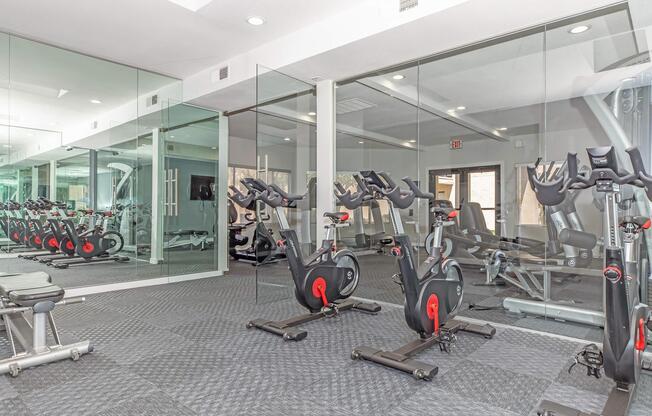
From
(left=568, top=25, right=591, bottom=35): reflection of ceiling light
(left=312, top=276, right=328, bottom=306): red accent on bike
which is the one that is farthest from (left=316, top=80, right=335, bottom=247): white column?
(left=568, top=25, right=591, bottom=35): reflection of ceiling light

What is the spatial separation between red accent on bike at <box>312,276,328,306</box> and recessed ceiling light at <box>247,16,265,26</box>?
102 inches

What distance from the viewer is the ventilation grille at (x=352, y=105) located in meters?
4.83

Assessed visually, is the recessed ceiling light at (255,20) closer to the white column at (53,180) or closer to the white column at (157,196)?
the white column at (157,196)

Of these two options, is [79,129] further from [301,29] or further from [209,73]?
[301,29]

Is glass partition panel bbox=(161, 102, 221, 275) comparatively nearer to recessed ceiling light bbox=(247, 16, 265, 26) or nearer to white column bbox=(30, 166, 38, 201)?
white column bbox=(30, 166, 38, 201)

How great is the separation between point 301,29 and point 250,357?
10.8 feet

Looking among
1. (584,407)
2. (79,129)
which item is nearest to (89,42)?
(79,129)

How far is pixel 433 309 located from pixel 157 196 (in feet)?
14.6

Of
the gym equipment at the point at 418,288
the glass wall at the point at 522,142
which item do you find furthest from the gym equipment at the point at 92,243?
the gym equipment at the point at 418,288

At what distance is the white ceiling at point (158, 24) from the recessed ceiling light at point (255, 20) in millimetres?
66

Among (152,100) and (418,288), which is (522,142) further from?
(152,100)

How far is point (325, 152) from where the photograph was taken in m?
4.96

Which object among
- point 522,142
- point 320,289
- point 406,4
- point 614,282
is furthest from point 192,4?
point 614,282

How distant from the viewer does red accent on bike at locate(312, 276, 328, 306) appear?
3.54m
